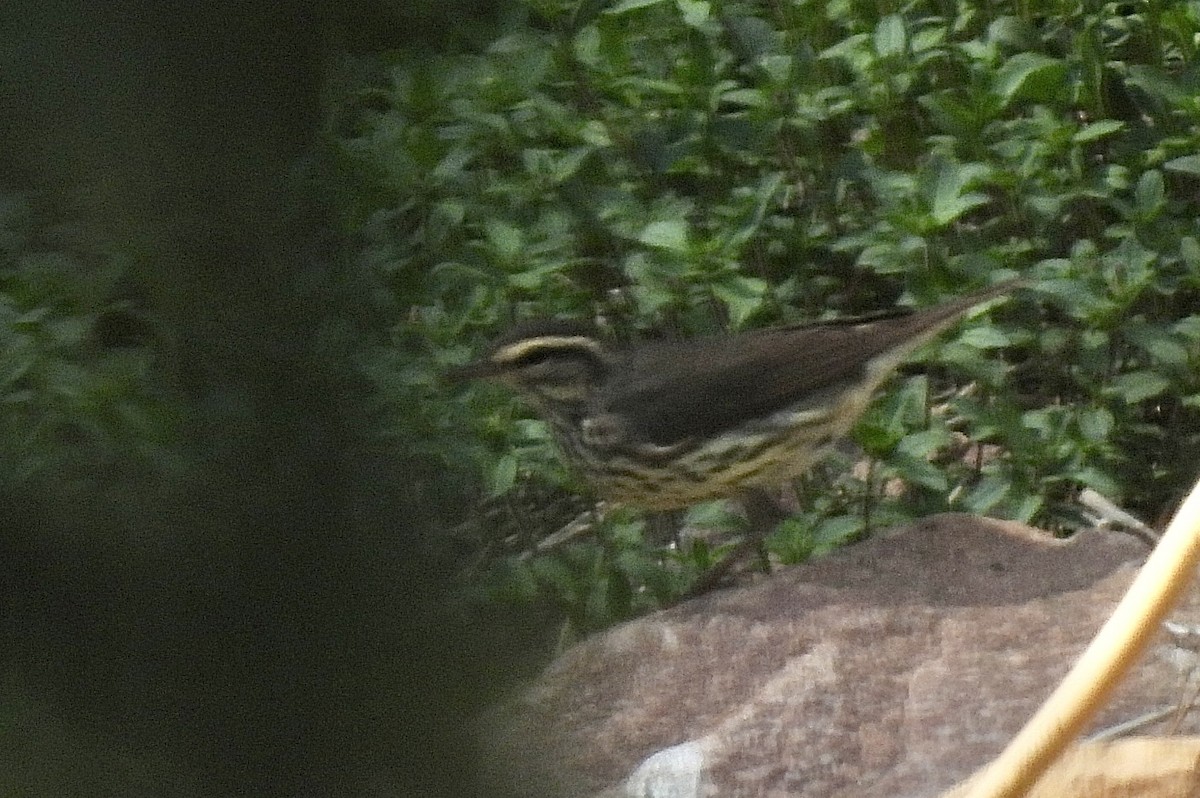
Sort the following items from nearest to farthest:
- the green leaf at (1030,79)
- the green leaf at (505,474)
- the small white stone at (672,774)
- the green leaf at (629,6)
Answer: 1. the small white stone at (672,774)
2. the green leaf at (505,474)
3. the green leaf at (1030,79)
4. the green leaf at (629,6)

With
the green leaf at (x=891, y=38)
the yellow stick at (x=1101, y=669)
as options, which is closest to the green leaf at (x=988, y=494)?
the green leaf at (x=891, y=38)

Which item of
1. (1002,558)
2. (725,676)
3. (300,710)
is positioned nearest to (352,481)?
(300,710)

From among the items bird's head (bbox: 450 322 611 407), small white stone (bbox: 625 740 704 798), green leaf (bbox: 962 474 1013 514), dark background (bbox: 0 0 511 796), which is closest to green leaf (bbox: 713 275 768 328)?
bird's head (bbox: 450 322 611 407)

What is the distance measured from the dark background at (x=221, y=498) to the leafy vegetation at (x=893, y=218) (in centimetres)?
394

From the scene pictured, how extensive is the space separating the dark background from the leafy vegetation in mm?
3944

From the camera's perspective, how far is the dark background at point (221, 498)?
2.52 feet

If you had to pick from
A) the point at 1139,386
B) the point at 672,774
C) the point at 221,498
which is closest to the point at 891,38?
the point at 1139,386

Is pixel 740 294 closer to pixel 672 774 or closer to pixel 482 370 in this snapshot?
pixel 482 370

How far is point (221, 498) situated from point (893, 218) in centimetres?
486

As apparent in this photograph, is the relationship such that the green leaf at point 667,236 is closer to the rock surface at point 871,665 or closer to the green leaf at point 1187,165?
the rock surface at point 871,665

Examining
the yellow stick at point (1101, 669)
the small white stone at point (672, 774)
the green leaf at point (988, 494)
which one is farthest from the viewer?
the green leaf at point (988, 494)

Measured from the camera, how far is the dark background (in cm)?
77

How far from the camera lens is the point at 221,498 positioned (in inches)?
31.2

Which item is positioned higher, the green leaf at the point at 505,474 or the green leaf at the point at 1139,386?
the green leaf at the point at 505,474
